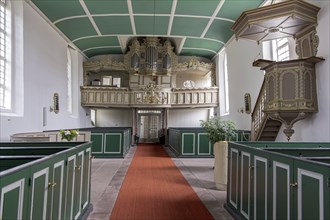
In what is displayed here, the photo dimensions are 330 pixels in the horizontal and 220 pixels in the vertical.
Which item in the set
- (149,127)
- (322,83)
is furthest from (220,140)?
(149,127)

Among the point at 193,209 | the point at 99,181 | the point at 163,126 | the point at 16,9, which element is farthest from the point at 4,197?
the point at 163,126

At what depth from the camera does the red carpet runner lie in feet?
13.6

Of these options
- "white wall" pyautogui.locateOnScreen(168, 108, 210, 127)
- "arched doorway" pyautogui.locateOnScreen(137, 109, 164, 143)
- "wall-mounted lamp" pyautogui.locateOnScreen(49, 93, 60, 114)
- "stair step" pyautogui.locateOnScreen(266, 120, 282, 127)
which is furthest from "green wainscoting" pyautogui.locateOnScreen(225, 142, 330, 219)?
"arched doorway" pyautogui.locateOnScreen(137, 109, 164, 143)

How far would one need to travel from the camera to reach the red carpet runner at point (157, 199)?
4.15 metres

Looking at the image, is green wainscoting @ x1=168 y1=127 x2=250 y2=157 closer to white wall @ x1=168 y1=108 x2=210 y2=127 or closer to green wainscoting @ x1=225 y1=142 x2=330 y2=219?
green wainscoting @ x1=225 y1=142 x2=330 y2=219

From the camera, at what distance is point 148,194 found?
→ 5336 mm

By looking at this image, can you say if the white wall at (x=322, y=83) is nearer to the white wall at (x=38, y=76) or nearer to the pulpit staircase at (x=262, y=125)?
the pulpit staircase at (x=262, y=125)

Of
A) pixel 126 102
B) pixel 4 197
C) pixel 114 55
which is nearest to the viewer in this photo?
pixel 4 197

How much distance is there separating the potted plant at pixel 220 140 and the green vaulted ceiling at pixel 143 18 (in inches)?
181

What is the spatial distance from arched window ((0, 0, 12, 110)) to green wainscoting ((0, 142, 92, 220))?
417cm

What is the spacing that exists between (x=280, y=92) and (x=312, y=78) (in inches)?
30.5

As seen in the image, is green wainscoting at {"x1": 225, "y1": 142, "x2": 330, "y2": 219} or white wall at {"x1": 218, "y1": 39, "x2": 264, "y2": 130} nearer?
green wainscoting at {"x1": 225, "y1": 142, "x2": 330, "y2": 219}

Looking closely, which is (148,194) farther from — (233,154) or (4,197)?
(4,197)

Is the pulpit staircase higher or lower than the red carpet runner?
higher
